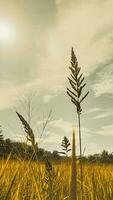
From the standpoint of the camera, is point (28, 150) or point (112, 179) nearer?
point (28, 150)

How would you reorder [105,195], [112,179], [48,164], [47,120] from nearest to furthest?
→ 1. [48,164]
2. [47,120]
3. [105,195]
4. [112,179]

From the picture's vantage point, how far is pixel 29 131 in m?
1.32

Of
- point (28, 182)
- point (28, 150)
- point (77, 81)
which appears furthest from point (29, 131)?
point (28, 182)

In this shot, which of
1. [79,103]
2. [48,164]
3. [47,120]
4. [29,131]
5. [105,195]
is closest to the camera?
[79,103]

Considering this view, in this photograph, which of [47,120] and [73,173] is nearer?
[73,173]

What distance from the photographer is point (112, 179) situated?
380cm

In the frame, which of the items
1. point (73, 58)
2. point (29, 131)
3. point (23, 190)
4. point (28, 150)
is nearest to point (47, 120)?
point (28, 150)

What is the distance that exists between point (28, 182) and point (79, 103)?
238cm

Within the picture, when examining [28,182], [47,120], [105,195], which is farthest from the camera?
[28,182]

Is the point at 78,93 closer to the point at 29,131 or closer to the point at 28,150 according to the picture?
the point at 29,131

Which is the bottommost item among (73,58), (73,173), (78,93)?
(73,173)

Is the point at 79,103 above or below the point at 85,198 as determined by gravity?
above

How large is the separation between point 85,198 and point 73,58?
168 cm

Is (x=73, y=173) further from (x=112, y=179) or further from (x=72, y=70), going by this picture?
(x=112, y=179)
